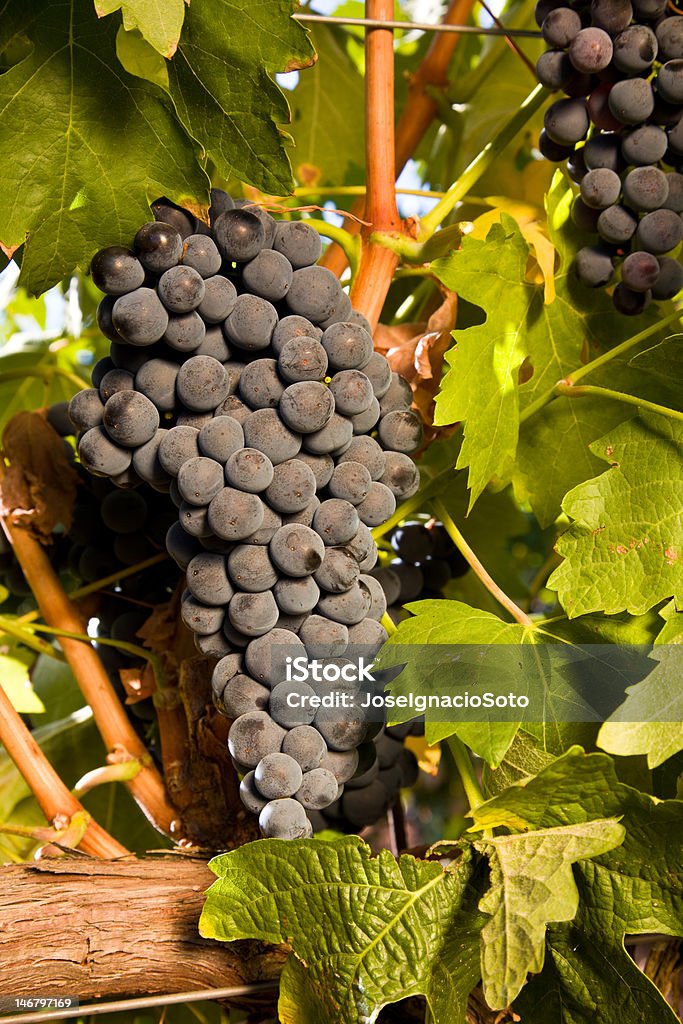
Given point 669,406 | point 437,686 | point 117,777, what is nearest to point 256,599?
point 437,686

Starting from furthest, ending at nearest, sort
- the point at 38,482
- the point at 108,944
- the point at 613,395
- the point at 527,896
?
the point at 38,482 < the point at 613,395 < the point at 108,944 < the point at 527,896

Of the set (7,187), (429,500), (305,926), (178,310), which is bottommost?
(305,926)

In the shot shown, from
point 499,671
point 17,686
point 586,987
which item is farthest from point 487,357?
point 17,686

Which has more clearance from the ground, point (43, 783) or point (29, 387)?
point (29, 387)

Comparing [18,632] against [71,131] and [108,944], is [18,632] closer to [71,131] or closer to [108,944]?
[108,944]

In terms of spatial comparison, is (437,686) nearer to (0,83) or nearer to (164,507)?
(164,507)

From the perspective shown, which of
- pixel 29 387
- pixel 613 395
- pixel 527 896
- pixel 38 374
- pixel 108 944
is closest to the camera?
pixel 527 896
